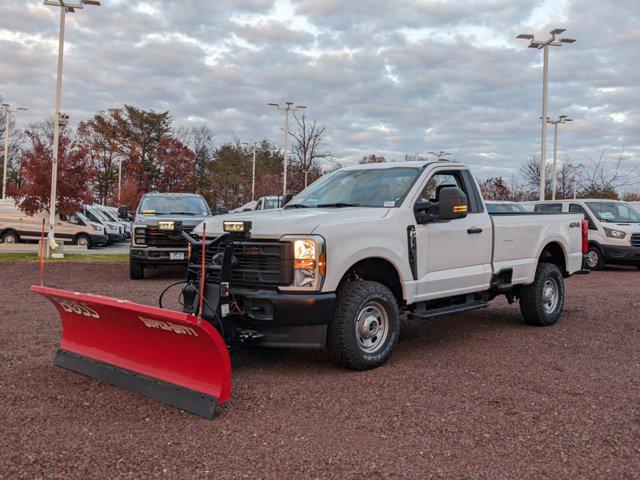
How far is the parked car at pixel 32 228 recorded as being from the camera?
23953 millimetres

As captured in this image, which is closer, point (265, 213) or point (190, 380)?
point (190, 380)

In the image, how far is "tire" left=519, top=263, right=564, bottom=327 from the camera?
25.7 feet

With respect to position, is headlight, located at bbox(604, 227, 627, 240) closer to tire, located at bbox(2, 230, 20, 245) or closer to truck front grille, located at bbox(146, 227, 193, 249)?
truck front grille, located at bbox(146, 227, 193, 249)

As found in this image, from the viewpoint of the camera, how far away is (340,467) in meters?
3.54

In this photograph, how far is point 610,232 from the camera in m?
15.5

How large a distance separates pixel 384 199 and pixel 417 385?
2004 mm

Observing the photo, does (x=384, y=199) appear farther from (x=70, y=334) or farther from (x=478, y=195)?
(x=70, y=334)

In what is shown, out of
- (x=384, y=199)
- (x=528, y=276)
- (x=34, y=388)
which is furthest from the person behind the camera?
(x=528, y=276)

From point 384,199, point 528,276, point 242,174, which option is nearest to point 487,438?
point 384,199

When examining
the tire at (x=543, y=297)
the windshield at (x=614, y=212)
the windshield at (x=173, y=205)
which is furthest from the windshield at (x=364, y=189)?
the windshield at (x=614, y=212)

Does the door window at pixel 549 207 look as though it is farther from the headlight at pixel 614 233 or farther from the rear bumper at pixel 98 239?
the rear bumper at pixel 98 239

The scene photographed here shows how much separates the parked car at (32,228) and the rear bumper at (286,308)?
21.0m

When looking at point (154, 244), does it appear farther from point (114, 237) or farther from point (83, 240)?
point (114, 237)

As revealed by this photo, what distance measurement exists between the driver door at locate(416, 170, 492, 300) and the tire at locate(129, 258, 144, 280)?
793 cm
